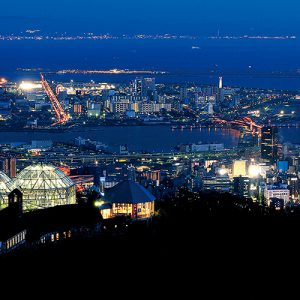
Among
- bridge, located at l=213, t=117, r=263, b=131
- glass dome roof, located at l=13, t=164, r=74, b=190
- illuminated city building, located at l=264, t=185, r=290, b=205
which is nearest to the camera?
glass dome roof, located at l=13, t=164, r=74, b=190

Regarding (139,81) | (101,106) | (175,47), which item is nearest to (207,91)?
(139,81)

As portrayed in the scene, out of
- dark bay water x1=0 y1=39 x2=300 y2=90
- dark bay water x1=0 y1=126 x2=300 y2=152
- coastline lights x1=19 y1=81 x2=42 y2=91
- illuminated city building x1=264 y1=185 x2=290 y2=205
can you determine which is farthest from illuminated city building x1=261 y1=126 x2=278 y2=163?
dark bay water x1=0 y1=39 x2=300 y2=90

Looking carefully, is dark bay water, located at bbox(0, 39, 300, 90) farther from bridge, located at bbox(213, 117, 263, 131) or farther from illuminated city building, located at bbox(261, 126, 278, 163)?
illuminated city building, located at bbox(261, 126, 278, 163)

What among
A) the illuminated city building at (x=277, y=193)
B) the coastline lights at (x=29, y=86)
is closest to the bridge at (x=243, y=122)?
the coastline lights at (x=29, y=86)

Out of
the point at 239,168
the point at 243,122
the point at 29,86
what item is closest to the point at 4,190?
the point at 239,168

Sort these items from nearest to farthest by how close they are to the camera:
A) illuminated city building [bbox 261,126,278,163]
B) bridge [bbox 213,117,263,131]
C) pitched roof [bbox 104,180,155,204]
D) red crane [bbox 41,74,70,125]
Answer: pitched roof [bbox 104,180,155,204] < illuminated city building [bbox 261,126,278,163] < bridge [bbox 213,117,263,131] < red crane [bbox 41,74,70,125]

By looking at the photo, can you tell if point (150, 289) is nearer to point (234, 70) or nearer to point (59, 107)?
point (59, 107)
